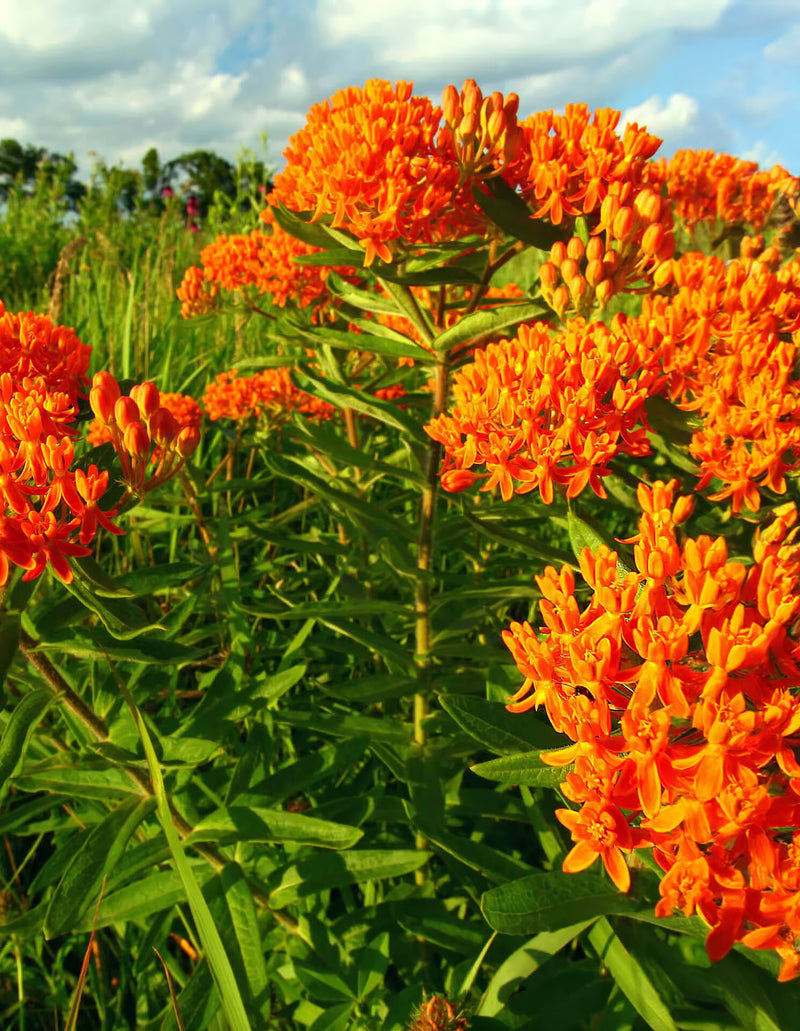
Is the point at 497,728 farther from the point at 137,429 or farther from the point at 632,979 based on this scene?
Result: the point at 137,429

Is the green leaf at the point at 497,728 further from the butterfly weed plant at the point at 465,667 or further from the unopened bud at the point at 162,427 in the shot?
the unopened bud at the point at 162,427

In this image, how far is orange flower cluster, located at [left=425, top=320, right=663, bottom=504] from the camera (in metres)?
1.64

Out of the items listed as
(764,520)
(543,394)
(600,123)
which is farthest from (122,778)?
(600,123)

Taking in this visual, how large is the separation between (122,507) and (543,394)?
975 mm

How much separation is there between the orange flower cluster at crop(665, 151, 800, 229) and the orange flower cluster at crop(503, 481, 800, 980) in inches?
117

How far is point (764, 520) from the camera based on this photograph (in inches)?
75.7

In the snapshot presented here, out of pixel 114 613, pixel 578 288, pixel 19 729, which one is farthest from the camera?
pixel 578 288

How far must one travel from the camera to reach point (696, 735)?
1162 millimetres

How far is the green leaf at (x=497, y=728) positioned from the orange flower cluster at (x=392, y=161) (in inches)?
45.8

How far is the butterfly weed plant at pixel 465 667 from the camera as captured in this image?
1098 mm

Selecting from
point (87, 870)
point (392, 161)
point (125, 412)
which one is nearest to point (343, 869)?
point (87, 870)

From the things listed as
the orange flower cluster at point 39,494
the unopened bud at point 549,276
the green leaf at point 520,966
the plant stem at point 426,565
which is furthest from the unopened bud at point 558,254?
the green leaf at point 520,966

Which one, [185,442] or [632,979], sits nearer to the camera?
[632,979]

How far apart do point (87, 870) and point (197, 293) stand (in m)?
2.46
